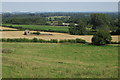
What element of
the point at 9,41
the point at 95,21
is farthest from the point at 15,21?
the point at 9,41

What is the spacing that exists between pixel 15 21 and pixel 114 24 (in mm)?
43151

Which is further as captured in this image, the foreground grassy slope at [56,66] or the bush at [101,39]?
the bush at [101,39]

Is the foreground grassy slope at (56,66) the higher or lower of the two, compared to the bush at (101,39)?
lower

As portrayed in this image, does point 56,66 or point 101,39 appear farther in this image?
point 101,39

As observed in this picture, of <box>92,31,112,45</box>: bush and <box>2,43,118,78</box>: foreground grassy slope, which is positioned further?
<box>92,31,112,45</box>: bush

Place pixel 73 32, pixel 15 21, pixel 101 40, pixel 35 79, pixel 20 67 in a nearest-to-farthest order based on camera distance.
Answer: pixel 35 79, pixel 20 67, pixel 101 40, pixel 73 32, pixel 15 21

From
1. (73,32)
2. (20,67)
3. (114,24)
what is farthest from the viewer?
(114,24)

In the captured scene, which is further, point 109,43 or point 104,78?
point 109,43

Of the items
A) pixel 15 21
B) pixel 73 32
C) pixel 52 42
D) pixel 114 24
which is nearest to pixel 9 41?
pixel 52 42

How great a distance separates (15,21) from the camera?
307 feet

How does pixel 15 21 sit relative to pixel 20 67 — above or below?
above

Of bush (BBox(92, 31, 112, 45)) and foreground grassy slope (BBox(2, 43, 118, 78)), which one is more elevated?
bush (BBox(92, 31, 112, 45))

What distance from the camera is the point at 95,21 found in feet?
252

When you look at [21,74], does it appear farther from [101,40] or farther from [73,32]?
[73,32]
